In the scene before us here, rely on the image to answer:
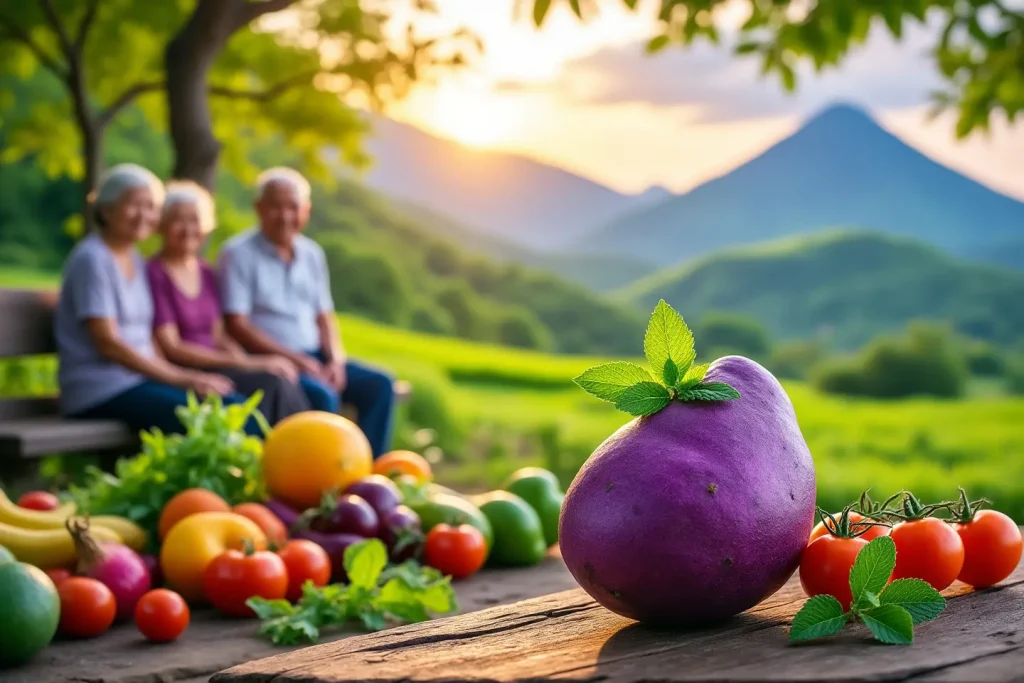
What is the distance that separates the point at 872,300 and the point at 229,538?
67.0 ft

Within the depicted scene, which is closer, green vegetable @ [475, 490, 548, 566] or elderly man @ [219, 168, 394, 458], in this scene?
green vegetable @ [475, 490, 548, 566]

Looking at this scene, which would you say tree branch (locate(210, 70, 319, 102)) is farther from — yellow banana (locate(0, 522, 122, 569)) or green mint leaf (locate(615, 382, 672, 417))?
green mint leaf (locate(615, 382, 672, 417))

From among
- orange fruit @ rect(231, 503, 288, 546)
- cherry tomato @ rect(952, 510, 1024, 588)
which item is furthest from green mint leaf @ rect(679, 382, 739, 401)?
orange fruit @ rect(231, 503, 288, 546)

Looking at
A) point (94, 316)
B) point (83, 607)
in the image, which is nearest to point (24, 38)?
point (94, 316)

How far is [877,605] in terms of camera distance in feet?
5.13

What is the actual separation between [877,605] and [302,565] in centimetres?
226

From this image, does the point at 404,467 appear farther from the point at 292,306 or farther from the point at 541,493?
the point at 292,306

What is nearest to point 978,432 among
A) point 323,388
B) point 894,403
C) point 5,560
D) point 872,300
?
point 894,403

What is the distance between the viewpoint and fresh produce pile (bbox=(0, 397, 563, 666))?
317 centimetres

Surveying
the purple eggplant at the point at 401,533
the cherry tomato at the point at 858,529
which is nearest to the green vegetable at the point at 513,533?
the purple eggplant at the point at 401,533

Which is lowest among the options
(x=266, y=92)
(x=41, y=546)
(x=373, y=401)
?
(x=41, y=546)

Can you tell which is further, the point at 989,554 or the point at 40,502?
the point at 40,502

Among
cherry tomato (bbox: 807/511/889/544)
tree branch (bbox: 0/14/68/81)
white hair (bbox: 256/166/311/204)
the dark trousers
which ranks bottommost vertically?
cherry tomato (bbox: 807/511/889/544)

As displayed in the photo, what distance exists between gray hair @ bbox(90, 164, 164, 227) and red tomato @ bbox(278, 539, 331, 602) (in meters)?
2.91
